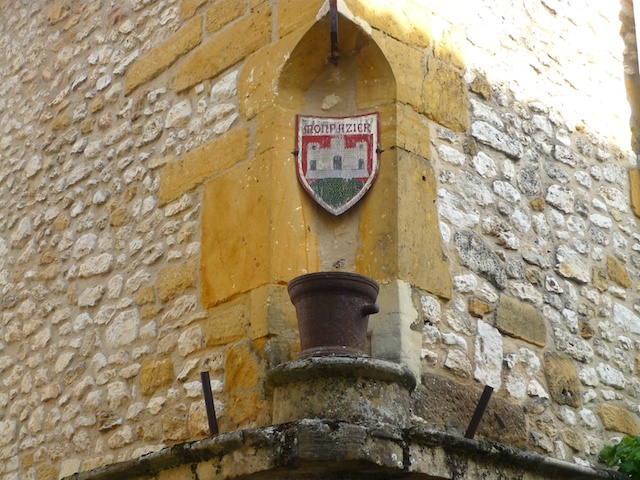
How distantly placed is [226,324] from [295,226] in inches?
21.5

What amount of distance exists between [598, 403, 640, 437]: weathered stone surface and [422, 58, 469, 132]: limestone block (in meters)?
1.60

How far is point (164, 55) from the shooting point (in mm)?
6004

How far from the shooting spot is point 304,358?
432 centimetres

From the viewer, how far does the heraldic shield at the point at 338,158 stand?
16.2 ft

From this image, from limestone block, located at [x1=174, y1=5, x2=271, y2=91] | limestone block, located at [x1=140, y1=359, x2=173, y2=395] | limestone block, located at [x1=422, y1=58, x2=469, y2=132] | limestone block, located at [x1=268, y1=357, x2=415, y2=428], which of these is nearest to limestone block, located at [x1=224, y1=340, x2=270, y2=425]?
limestone block, located at [x1=268, y1=357, x2=415, y2=428]

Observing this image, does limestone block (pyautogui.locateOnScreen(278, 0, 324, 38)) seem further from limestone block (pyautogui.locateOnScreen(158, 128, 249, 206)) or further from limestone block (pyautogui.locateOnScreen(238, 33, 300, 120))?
limestone block (pyautogui.locateOnScreen(158, 128, 249, 206))

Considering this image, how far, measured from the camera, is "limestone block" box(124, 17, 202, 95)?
588 centimetres

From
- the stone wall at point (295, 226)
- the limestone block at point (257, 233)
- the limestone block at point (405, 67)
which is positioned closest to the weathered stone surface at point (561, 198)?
the stone wall at point (295, 226)

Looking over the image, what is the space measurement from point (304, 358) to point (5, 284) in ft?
9.86

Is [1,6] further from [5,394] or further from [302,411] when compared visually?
[302,411]

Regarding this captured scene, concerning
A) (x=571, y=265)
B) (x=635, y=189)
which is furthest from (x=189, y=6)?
(x=635, y=189)

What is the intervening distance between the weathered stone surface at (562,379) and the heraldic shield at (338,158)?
1.28m

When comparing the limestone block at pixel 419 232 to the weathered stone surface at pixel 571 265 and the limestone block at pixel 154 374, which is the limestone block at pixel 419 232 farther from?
the limestone block at pixel 154 374

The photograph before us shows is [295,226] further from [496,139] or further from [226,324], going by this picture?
[496,139]
